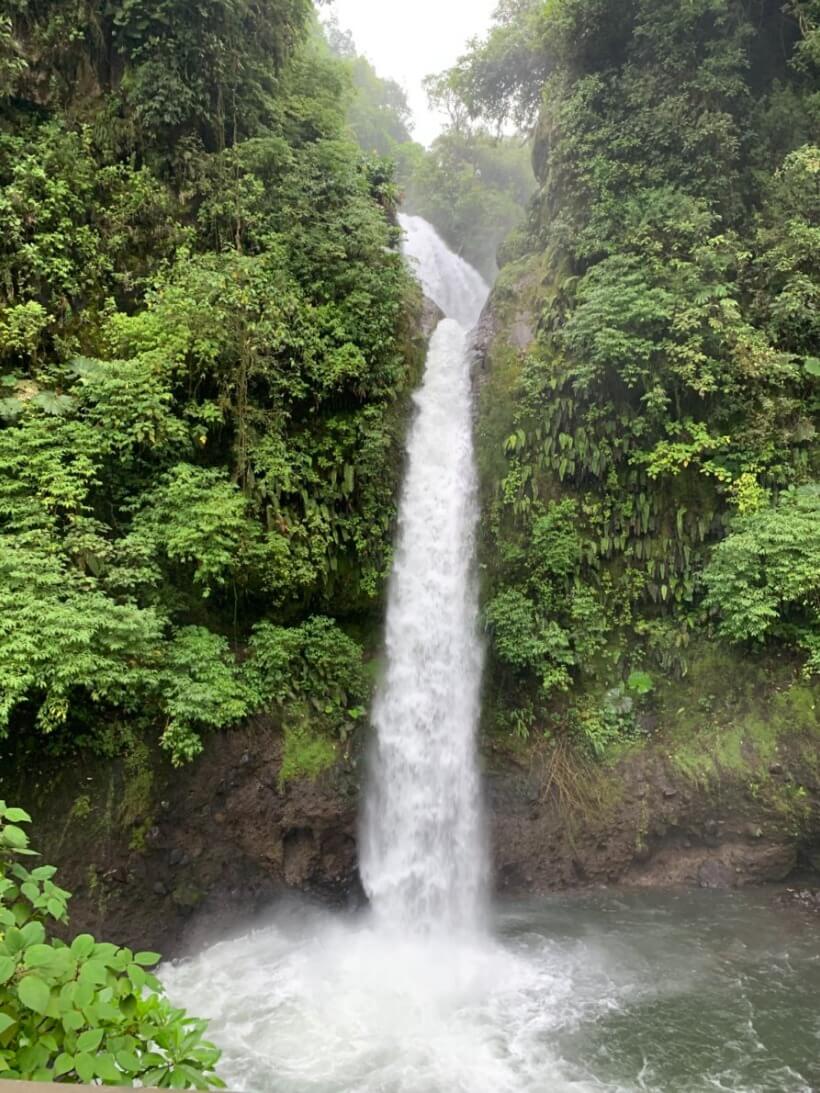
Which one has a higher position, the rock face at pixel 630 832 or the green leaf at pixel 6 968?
the green leaf at pixel 6 968

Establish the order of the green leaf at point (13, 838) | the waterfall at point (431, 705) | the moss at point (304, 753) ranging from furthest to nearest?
the waterfall at point (431, 705) → the moss at point (304, 753) → the green leaf at point (13, 838)

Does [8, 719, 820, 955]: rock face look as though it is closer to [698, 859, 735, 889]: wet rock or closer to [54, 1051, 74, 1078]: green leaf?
[698, 859, 735, 889]: wet rock

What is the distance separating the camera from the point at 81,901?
6996mm

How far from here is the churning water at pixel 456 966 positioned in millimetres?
6000

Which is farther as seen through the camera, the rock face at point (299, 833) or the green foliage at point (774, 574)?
the green foliage at point (774, 574)

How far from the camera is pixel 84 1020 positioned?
1.70 metres

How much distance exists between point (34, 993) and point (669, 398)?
10098 mm

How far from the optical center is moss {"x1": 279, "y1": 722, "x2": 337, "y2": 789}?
852cm

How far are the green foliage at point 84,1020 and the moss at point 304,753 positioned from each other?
6.76 m

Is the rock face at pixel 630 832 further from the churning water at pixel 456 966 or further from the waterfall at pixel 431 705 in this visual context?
the waterfall at pixel 431 705

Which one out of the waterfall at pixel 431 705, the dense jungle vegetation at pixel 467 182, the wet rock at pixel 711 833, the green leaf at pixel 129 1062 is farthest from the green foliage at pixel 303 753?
the dense jungle vegetation at pixel 467 182

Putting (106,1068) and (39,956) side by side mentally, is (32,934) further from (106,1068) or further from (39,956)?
(106,1068)

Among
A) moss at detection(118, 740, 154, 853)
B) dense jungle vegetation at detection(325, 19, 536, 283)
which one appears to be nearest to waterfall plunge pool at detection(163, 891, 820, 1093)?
moss at detection(118, 740, 154, 853)

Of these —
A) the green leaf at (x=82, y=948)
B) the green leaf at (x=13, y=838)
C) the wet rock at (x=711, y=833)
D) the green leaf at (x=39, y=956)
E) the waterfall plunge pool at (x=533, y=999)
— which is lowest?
the waterfall plunge pool at (x=533, y=999)
